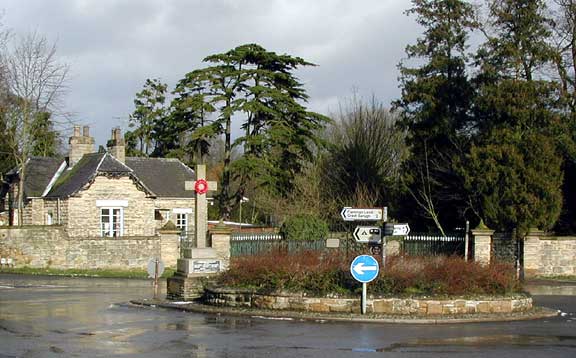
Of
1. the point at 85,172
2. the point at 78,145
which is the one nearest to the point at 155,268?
the point at 85,172

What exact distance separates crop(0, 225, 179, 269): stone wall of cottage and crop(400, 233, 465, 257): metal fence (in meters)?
10.0

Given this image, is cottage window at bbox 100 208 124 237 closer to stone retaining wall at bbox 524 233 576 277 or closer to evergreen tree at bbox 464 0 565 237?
evergreen tree at bbox 464 0 565 237

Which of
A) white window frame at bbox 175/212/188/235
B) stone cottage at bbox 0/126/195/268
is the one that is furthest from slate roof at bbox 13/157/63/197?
white window frame at bbox 175/212/188/235

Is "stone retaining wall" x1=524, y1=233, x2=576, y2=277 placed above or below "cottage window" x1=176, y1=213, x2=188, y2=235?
below

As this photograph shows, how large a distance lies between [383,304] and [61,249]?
74.1 ft

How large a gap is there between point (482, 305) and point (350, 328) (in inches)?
157

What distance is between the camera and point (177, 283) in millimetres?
23406

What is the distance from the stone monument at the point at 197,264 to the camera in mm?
23062

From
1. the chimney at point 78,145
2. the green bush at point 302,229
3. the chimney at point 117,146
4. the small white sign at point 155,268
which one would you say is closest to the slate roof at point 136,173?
the chimney at point 78,145

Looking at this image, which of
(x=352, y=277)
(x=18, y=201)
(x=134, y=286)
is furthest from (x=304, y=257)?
(x=18, y=201)

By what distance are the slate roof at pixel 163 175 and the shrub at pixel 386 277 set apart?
32.0 metres

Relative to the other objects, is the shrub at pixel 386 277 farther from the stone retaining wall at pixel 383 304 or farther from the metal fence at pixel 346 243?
the metal fence at pixel 346 243

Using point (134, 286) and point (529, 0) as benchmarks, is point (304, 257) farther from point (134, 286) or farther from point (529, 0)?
point (529, 0)

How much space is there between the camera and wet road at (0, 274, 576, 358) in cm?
1424
